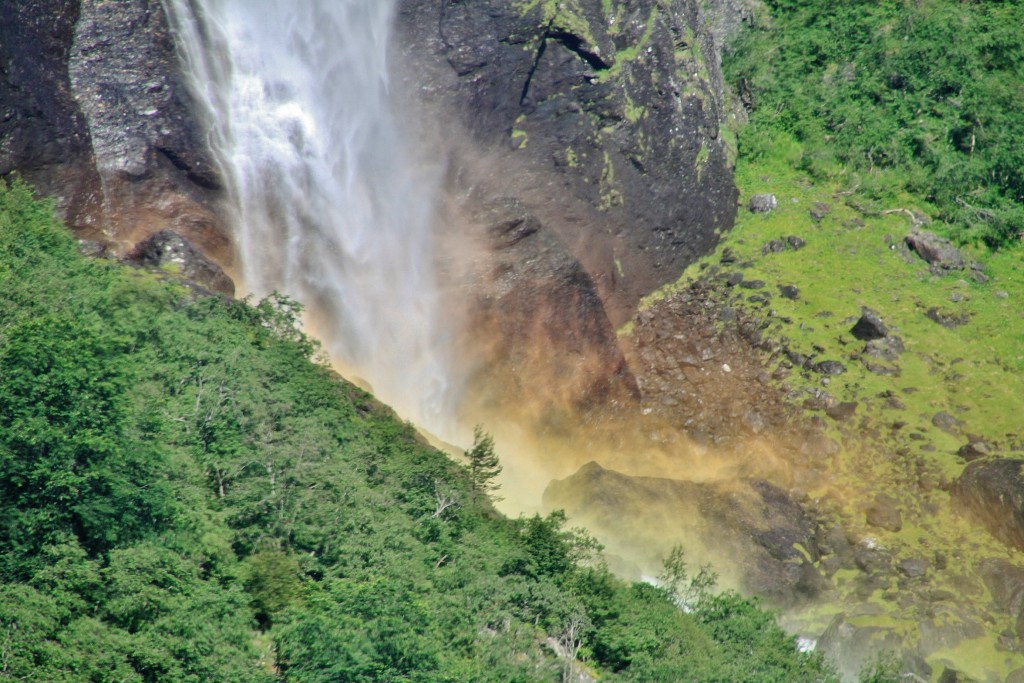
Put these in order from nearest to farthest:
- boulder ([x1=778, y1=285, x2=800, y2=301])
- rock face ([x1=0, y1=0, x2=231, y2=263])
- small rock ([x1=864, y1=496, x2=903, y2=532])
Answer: rock face ([x1=0, y1=0, x2=231, y2=263]) < small rock ([x1=864, y1=496, x2=903, y2=532]) < boulder ([x1=778, y1=285, x2=800, y2=301])

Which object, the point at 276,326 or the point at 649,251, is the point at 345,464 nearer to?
the point at 276,326

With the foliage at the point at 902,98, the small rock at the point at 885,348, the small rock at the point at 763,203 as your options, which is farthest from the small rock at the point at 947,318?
the small rock at the point at 763,203

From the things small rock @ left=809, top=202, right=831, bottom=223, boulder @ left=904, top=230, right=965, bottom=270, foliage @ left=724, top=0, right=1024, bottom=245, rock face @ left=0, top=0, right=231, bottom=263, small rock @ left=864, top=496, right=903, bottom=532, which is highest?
rock face @ left=0, top=0, right=231, bottom=263

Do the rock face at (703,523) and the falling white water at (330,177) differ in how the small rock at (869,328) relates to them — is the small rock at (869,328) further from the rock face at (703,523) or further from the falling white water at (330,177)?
the falling white water at (330,177)

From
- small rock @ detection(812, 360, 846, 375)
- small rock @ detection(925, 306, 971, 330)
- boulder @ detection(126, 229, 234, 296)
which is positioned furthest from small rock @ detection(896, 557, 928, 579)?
boulder @ detection(126, 229, 234, 296)

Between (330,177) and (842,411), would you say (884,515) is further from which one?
(330,177)

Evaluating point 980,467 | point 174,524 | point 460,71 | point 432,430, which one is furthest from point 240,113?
point 980,467

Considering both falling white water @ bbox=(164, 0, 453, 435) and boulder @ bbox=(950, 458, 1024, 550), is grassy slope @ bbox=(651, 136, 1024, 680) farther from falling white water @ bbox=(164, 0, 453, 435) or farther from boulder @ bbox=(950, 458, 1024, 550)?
falling white water @ bbox=(164, 0, 453, 435)
